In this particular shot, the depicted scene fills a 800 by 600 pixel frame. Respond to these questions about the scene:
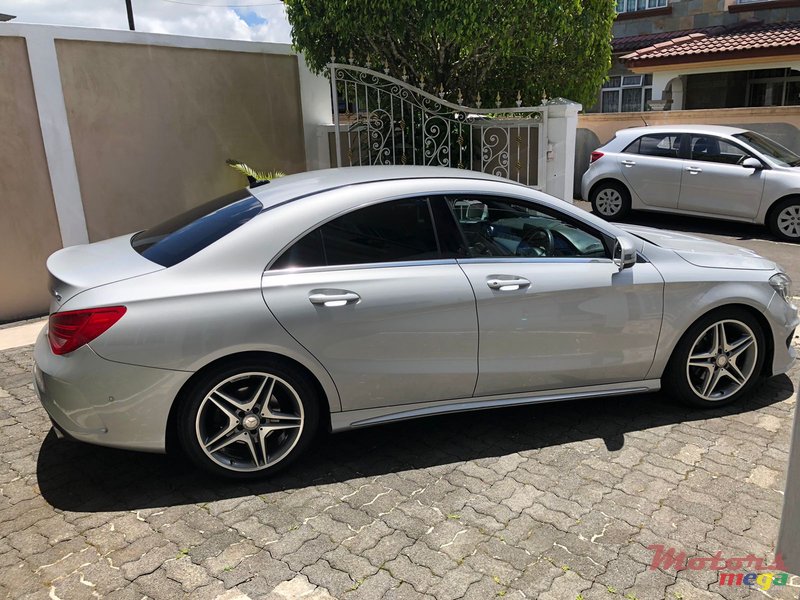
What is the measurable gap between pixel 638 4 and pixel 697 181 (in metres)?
13.7

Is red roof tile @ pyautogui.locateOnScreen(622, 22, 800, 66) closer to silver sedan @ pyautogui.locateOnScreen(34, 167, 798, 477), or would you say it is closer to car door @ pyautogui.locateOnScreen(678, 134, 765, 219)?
car door @ pyautogui.locateOnScreen(678, 134, 765, 219)

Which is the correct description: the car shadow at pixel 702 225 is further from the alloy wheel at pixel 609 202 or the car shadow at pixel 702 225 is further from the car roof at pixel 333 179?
the car roof at pixel 333 179

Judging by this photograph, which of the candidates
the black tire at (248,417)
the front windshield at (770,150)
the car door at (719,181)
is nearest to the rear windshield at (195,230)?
the black tire at (248,417)

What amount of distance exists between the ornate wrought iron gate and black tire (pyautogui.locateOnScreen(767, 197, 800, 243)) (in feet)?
12.6

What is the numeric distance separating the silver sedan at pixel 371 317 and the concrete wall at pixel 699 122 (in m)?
8.89

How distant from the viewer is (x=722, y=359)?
13.8 ft

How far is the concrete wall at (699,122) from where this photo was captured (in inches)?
458

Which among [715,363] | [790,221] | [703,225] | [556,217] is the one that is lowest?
[703,225]

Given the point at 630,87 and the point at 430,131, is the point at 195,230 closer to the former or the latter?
the point at 430,131

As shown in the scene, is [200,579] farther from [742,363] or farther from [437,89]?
[437,89]

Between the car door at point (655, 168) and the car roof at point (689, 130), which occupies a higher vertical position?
the car roof at point (689, 130)

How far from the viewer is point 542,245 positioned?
13.1ft

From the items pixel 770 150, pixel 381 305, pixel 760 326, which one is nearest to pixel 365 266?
pixel 381 305
